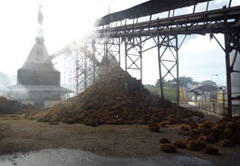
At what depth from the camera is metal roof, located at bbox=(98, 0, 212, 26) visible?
1220 centimetres

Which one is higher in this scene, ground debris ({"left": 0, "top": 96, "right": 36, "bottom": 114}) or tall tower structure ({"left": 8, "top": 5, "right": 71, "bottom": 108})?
tall tower structure ({"left": 8, "top": 5, "right": 71, "bottom": 108})

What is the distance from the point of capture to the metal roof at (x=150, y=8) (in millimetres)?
12198

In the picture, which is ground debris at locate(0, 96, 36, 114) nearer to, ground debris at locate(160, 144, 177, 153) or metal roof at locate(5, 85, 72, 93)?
metal roof at locate(5, 85, 72, 93)

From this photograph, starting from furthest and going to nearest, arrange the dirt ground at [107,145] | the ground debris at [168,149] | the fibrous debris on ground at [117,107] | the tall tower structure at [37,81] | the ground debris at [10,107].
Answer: the tall tower structure at [37,81] < the ground debris at [10,107] < the fibrous debris on ground at [117,107] < the ground debris at [168,149] < the dirt ground at [107,145]

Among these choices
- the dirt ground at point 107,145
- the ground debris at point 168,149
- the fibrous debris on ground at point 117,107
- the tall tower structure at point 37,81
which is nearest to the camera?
the dirt ground at point 107,145

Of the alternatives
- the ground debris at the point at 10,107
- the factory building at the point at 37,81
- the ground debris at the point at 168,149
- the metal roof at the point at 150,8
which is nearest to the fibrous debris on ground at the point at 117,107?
the ground debris at the point at 168,149

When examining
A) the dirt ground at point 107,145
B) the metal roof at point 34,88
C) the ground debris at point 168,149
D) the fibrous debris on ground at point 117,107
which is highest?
the metal roof at point 34,88

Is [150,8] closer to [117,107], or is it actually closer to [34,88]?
[117,107]

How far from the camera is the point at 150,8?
13945 mm

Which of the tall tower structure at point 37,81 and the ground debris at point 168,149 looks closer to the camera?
the ground debris at point 168,149

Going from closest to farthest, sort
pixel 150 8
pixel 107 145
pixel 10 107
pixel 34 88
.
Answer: pixel 107 145 < pixel 150 8 < pixel 10 107 < pixel 34 88

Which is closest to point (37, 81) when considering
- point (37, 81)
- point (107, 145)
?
point (37, 81)

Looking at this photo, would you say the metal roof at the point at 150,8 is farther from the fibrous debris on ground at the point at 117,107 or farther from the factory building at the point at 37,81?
the factory building at the point at 37,81

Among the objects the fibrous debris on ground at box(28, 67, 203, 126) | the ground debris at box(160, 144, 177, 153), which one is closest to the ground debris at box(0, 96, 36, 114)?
the fibrous debris on ground at box(28, 67, 203, 126)
